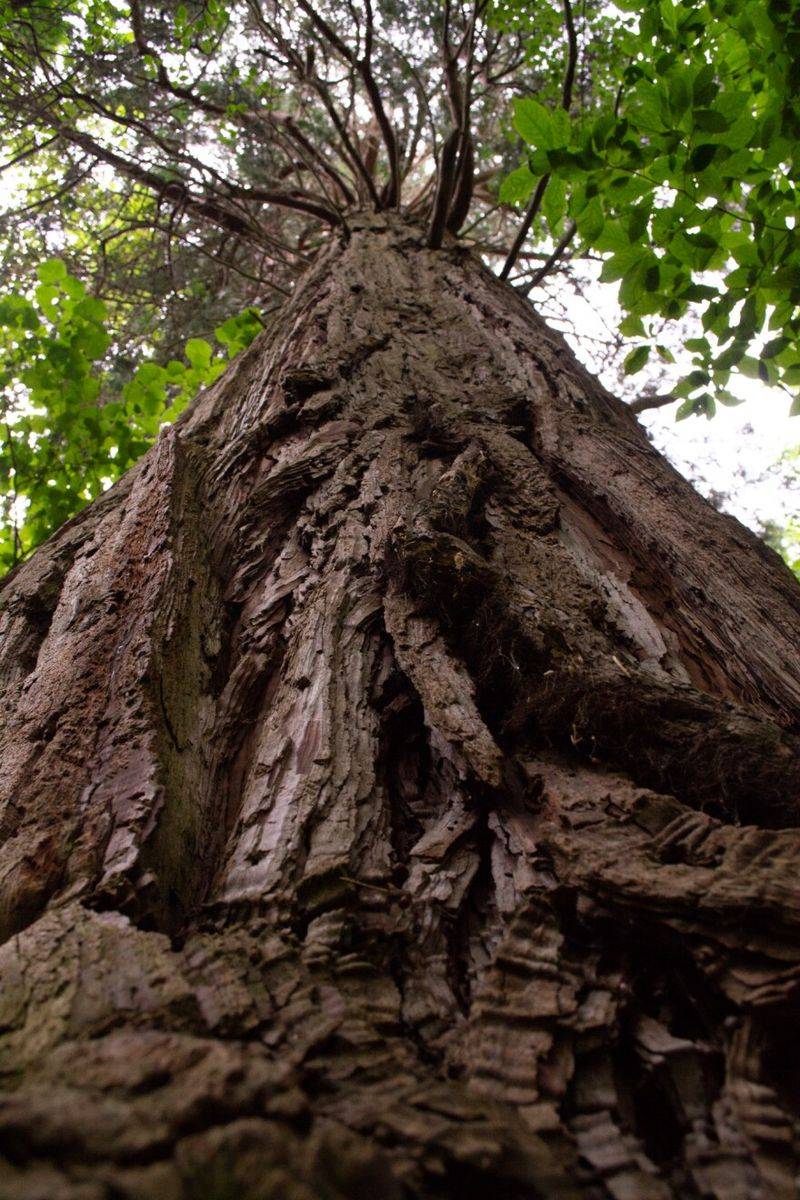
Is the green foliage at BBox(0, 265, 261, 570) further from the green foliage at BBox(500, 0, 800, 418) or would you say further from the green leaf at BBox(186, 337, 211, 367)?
the green foliage at BBox(500, 0, 800, 418)

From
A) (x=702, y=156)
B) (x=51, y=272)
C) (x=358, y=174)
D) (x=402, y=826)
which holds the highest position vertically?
(x=358, y=174)

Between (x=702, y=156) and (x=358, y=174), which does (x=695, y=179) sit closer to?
(x=702, y=156)

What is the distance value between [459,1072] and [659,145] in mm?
2387

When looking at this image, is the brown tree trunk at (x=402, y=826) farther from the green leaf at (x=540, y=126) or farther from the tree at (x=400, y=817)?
the green leaf at (x=540, y=126)

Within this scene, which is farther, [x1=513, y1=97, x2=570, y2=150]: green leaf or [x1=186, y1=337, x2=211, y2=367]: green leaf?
[x1=186, y1=337, x2=211, y2=367]: green leaf

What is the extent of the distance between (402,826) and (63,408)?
3785 mm

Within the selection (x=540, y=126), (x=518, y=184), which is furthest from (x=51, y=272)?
(x=540, y=126)

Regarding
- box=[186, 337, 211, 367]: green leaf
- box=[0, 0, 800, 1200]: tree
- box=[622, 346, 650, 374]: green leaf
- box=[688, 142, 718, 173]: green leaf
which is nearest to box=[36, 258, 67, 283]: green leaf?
box=[186, 337, 211, 367]: green leaf

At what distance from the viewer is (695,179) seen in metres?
2.02

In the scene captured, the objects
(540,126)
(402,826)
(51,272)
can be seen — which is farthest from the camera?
(51,272)

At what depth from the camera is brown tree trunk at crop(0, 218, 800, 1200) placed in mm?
665

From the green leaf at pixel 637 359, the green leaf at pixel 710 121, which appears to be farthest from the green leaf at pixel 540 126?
the green leaf at pixel 637 359

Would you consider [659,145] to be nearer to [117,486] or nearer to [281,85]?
[117,486]

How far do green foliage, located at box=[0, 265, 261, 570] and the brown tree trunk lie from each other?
83.5 inches
